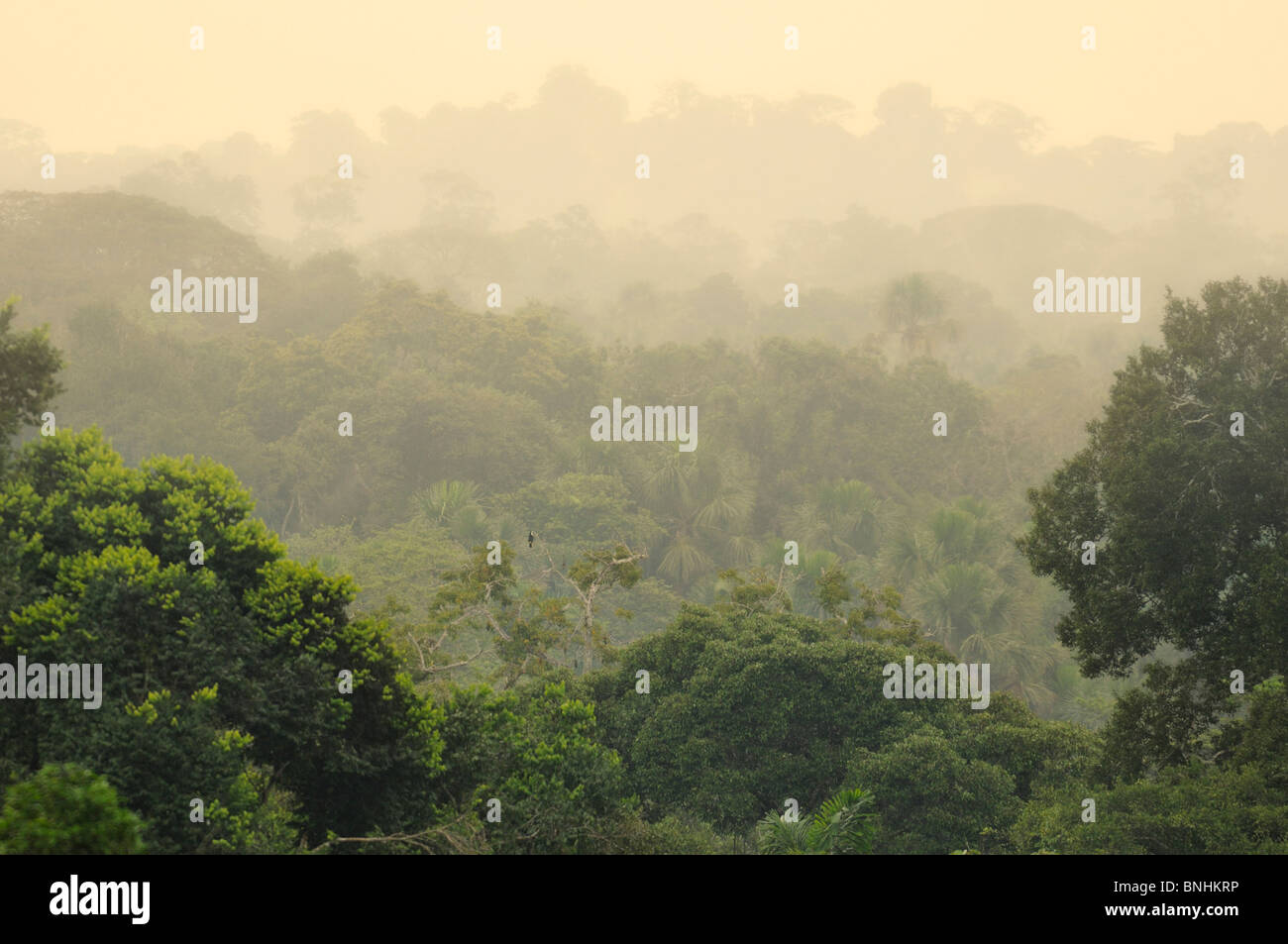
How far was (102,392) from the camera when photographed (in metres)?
43.0

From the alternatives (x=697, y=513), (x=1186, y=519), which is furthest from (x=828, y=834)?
(x=697, y=513)

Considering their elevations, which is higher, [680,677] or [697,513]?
[697,513]

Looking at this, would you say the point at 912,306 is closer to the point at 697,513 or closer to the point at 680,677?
the point at 697,513

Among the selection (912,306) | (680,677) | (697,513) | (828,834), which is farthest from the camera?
(912,306)

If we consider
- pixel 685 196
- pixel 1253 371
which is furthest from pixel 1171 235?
pixel 1253 371

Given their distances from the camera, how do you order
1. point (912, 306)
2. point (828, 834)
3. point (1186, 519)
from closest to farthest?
1. point (828, 834)
2. point (1186, 519)
3. point (912, 306)

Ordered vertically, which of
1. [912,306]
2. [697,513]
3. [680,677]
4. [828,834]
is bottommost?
[828,834]

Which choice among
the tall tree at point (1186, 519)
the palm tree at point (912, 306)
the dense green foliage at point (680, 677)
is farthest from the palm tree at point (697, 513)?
the tall tree at point (1186, 519)

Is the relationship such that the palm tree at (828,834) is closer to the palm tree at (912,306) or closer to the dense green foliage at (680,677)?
the dense green foliage at (680,677)

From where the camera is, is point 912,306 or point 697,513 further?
point 912,306

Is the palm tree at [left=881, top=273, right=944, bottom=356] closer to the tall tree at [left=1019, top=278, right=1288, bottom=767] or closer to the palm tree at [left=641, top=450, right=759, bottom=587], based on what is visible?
the palm tree at [left=641, top=450, right=759, bottom=587]

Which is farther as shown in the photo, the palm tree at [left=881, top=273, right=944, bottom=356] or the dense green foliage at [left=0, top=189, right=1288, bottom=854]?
the palm tree at [left=881, top=273, right=944, bottom=356]

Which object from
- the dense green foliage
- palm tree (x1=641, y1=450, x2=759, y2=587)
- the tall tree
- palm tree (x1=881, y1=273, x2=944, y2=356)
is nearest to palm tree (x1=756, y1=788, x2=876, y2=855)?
the dense green foliage
